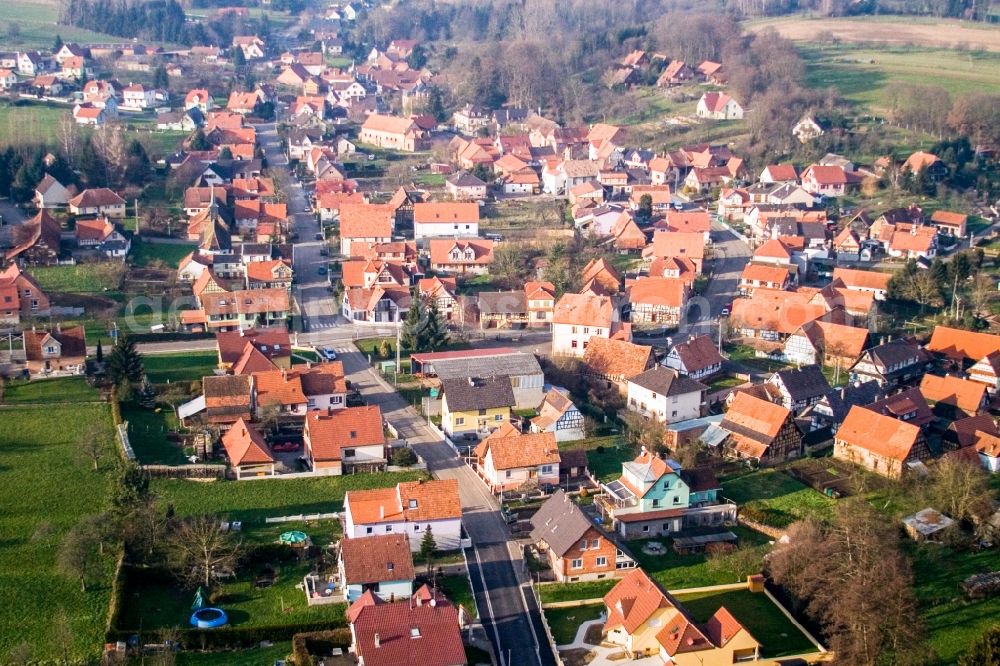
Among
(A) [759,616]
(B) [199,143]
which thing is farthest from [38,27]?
(A) [759,616]

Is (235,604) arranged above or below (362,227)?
below

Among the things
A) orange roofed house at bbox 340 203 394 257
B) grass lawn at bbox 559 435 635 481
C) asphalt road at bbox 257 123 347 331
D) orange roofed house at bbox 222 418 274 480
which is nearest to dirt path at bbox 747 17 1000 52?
asphalt road at bbox 257 123 347 331

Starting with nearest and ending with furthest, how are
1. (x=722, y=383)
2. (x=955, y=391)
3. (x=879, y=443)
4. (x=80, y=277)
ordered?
1. (x=879, y=443)
2. (x=955, y=391)
3. (x=722, y=383)
4. (x=80, y=277)

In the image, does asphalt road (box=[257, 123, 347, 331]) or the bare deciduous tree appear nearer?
the bare deciduous tree

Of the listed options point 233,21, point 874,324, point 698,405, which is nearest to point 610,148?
point 874,324

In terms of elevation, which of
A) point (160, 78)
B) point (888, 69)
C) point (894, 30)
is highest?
point (894, 30)

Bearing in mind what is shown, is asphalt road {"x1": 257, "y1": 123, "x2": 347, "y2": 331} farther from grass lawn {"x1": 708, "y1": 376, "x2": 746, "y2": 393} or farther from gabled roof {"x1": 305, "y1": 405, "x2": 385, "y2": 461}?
grass lawn {"x1": 708, "y1": 376, "x2": 746, "y2": 393}

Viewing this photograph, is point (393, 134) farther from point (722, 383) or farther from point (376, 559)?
point (376, 559)
